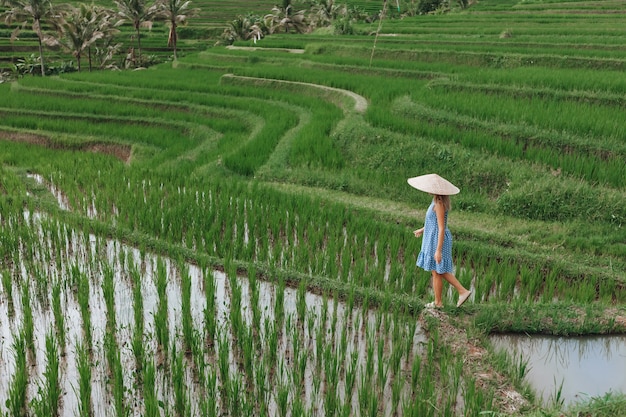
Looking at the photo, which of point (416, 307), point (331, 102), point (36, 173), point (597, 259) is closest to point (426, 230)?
point (416, 307)

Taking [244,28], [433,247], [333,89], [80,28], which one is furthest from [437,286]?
[244,28]

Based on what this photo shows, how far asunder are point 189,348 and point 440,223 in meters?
1.84

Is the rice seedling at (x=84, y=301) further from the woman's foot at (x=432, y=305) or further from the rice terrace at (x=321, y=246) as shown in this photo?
the woman's foot at (x=432, y=305)

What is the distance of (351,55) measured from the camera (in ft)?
53.6

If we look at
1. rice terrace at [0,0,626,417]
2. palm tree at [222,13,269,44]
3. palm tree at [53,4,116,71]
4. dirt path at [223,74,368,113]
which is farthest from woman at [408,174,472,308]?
palm tree at [222,13,269,44]

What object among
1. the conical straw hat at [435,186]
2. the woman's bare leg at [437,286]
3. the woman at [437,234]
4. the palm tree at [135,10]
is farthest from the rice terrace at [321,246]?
the palm tree at [135,10]

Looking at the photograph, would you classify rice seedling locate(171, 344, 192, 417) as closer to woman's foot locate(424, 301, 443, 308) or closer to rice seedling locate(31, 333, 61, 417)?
rice seedling locate(31, 333, 61, 417)

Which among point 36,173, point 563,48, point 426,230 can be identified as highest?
point 563,48

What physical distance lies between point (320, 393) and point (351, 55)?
13773 mm

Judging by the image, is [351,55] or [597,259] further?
[351,55]

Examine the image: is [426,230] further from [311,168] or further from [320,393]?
[311,168]

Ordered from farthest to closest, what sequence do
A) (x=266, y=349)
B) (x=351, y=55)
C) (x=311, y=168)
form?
1. (x=351, y=55)
2. (x=311, y=168)
3. (x=266, y=349)

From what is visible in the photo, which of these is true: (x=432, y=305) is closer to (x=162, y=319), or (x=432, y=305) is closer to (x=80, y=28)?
(x=162, y=319)

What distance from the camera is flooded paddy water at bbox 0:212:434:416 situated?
339 cm
